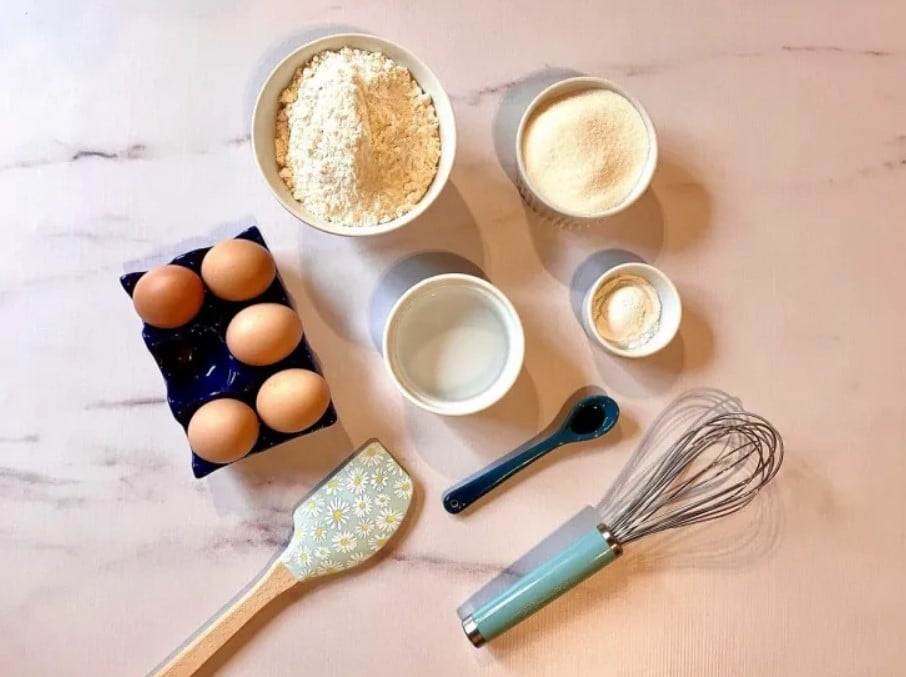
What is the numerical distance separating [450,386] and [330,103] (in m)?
0.27

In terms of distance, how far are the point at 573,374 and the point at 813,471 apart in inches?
10.3

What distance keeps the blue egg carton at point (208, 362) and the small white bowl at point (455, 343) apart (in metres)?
0.09

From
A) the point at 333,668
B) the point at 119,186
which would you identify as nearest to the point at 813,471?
the point at 333,668

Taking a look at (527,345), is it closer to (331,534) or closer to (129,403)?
(331,534)

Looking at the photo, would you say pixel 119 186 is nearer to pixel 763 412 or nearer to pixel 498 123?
pixel 498 123

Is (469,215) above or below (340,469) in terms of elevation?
above

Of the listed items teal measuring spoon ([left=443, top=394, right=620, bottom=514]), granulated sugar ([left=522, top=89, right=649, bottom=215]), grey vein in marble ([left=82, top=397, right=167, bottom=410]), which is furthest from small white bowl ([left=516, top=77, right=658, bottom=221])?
grey vein in marble ([left=82, top=397, right=167, bottom=410])

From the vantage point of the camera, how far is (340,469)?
76 centimetres

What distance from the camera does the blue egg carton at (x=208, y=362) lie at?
679 mm

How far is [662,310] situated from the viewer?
74cm

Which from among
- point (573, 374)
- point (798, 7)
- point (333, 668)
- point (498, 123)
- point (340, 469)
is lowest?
point (333, 668)

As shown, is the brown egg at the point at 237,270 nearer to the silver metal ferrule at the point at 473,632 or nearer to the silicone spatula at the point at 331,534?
the silicone spatula at the point at 331,534

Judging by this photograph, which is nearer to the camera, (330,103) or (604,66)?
(330,103)

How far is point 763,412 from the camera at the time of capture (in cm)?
78
